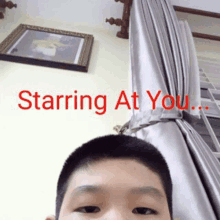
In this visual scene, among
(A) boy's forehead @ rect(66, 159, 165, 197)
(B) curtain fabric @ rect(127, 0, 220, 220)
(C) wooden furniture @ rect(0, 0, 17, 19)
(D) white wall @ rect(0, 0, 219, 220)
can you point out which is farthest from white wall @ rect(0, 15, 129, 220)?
(A) boy's forehead @ rect(66, 159, 165, 197)

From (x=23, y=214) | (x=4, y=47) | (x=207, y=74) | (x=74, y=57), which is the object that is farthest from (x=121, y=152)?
(x=207, y=74)

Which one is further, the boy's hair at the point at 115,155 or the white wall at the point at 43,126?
the white wall at the point at 43,126

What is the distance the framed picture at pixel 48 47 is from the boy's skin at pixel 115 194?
86cm

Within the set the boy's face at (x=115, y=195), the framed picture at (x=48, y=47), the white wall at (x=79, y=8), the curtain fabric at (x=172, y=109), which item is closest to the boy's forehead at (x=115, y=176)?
the boy's face at (x=115, y=195)

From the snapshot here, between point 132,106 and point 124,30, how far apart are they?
93 cm

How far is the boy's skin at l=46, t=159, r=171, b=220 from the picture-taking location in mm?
301

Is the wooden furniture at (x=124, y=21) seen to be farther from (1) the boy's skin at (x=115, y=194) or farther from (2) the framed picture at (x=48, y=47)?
(1) the boy's skin at (x=115, y=194)

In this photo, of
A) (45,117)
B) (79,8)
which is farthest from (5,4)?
(45,117)

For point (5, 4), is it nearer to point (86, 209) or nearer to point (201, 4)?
point (201, 4)

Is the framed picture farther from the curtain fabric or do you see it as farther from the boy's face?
the boy's face

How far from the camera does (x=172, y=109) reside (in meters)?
0.68

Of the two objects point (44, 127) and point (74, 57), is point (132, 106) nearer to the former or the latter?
point (44, 127)

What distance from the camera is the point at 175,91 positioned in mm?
821

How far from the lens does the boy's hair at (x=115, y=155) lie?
1.21 ft
